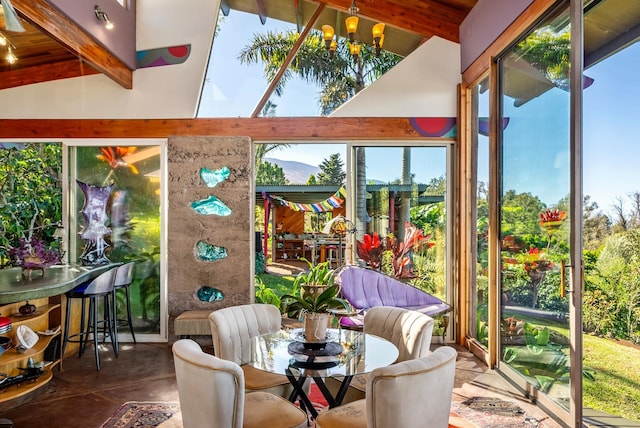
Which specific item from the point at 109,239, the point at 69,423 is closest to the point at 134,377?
the point at 69,423

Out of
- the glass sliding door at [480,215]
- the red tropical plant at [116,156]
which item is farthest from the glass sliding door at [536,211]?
the red tropical plant at [116,156]

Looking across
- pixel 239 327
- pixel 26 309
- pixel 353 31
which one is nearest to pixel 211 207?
pixel 26 309

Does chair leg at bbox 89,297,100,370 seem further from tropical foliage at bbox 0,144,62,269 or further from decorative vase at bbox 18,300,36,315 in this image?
tropical foliage at bbox 0,144,62,269

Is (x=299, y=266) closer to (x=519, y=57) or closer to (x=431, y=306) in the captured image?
(x=431, y=306)

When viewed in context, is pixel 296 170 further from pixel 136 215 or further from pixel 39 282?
pixel 39 282

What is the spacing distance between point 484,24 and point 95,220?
4699mm

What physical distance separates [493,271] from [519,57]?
6.16 ft

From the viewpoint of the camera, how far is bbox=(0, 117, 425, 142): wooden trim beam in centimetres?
503

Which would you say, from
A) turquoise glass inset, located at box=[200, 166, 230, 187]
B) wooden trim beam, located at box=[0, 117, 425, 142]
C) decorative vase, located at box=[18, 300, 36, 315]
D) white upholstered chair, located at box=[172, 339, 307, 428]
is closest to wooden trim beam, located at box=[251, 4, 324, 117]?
wooden trim beam, located at box=[0, 117, 425, 142]

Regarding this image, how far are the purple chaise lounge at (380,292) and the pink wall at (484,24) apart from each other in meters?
2.52

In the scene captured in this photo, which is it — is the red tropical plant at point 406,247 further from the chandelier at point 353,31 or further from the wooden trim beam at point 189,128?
the chandelier at point 353,31

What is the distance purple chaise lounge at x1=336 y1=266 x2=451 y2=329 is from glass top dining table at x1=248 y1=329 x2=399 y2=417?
1.93 metres

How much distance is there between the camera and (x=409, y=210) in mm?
5094

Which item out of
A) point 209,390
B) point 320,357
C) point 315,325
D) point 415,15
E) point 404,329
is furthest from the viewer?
point 415,15
